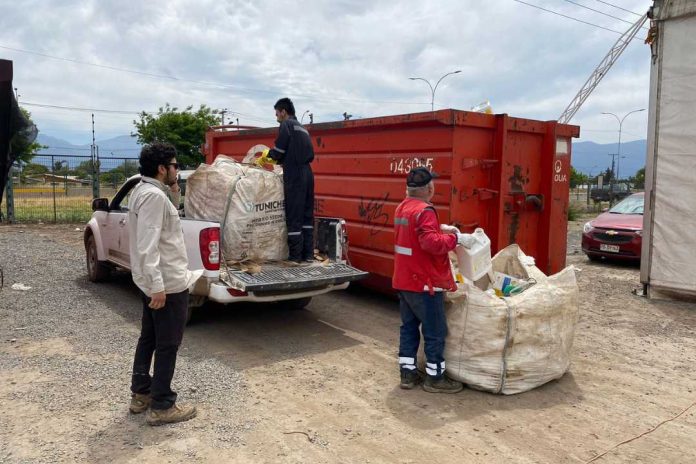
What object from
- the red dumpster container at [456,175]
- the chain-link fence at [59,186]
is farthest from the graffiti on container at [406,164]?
the chain-link fence at [59,186]

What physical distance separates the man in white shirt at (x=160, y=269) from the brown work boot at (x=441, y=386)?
5.66ft

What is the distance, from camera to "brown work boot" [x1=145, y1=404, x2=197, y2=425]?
3.69m

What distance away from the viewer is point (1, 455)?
Answer: 330cm

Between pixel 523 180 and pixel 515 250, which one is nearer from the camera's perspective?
pixel 515 250

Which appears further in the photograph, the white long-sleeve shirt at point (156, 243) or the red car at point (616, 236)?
the red car at point (616, 236)

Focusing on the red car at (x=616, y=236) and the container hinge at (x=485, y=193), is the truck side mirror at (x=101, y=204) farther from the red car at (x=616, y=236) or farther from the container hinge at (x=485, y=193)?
the red car at (x=616, y=236)

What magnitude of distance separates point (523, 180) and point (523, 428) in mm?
3406

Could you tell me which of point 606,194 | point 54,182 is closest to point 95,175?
point 54,182

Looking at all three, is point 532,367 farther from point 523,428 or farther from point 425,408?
point 425,408

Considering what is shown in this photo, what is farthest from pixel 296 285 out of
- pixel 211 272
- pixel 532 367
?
pixel 532 367

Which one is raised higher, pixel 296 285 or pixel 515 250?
pixel 515 250

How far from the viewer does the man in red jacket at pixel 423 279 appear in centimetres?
423

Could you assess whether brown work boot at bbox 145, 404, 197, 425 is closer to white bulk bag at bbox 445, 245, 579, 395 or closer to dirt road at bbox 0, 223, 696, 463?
dirt road at bbox 0, 223, 696, 463

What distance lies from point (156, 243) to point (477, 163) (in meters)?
3.68
